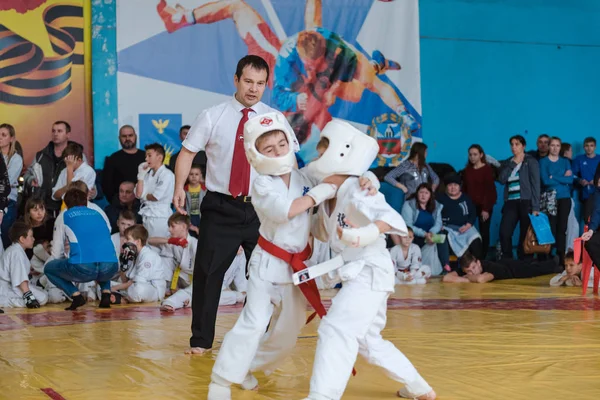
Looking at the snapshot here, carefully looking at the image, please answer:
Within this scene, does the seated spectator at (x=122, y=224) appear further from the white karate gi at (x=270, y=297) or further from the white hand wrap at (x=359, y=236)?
the white hand wrap at (x=359, y=236)

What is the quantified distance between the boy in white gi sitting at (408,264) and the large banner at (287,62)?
1753 mm

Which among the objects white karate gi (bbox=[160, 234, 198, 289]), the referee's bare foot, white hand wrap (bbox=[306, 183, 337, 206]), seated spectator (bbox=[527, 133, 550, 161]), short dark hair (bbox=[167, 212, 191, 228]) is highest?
seated spectator (bbox=[527, 133, 550, 161])

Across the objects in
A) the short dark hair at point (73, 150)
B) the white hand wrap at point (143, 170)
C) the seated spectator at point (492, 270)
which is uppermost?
the short dark hair at point (73, 150)

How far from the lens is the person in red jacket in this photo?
424 inches

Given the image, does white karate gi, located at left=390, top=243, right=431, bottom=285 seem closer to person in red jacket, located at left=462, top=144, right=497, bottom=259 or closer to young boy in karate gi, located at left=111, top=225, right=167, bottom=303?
person in red jacket, located at left=462, top=144, right=497, bottom=259

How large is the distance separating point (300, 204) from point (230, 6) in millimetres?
7060

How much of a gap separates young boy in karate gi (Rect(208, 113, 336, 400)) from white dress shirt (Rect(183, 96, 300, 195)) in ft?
3.20

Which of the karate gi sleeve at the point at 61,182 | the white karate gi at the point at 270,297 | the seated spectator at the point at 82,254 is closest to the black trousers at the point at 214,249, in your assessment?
the white karate gi at the point at 270,297

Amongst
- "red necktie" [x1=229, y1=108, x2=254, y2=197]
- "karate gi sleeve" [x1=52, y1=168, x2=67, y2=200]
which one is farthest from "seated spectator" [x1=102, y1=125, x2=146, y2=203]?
"red necktie" [x1=229, y1=108, x2=254, y2=197]

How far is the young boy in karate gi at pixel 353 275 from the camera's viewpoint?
340 cm

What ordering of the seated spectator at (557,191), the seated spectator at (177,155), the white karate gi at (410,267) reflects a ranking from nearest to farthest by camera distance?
the white karate gi at (410,267) → the seated spectator at (177,155) → the seated spectator at (557,191)

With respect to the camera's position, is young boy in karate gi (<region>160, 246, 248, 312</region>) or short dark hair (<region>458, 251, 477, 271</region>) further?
short dark hair (<region>458, 251, 477, 271</region>)

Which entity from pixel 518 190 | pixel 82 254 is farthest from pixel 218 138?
pixel 518 190

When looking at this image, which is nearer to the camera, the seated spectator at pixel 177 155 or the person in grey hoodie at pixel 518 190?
the seated spectator at pixel 177 155
